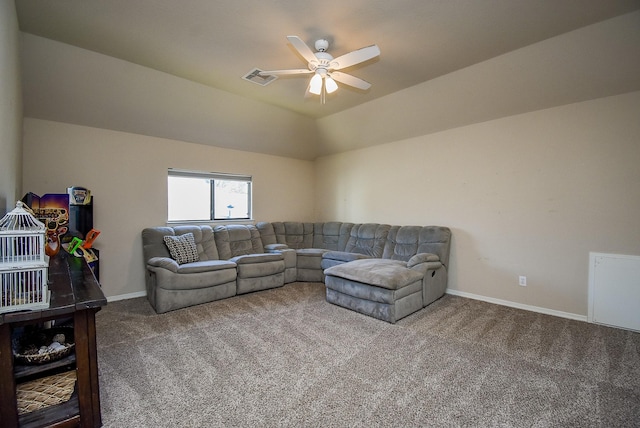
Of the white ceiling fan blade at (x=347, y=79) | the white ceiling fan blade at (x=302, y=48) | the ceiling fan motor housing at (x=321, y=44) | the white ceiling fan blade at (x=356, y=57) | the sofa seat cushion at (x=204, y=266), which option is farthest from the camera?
the sofa seat cushion at (x=204, y=266)

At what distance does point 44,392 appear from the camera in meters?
1.55

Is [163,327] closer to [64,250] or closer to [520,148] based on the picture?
[64,250]

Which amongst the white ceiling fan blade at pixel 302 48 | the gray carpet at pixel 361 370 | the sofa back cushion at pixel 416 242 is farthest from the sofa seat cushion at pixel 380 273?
the white ceiling fan blade at pixel 302 48

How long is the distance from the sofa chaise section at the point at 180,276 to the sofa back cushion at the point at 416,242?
2396 millimetres

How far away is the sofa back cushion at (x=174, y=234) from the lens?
385 centimetres

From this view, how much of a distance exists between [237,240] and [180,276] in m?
1.30

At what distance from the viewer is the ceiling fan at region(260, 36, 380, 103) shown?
2.26 meters

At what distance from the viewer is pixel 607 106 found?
10.0ft

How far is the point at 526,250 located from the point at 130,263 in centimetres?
521

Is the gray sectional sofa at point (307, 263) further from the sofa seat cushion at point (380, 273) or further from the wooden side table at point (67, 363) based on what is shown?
the wooden side table at point (67, 363)

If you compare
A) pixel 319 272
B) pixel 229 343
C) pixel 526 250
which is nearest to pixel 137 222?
pixel 229 343

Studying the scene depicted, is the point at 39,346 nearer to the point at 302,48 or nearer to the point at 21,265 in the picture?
the point at 21,265

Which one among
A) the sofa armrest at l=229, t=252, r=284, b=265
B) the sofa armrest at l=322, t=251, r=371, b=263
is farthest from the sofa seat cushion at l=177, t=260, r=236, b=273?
the sofa armrest at l=322, t=251, r=371, b=263

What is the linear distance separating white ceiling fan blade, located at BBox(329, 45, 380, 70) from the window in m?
3.10
